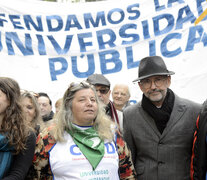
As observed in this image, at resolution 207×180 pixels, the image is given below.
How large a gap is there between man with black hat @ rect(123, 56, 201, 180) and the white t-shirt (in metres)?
0.45

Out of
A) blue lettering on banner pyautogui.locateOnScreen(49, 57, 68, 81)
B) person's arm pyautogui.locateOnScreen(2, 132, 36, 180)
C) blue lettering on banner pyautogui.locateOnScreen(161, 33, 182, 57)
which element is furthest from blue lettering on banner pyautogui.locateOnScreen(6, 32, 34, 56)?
person's arm pyautogui.locateOnScreen(2, 132, 36, 180)

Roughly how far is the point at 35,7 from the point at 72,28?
2.23 feet

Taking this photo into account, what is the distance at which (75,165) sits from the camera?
257cm

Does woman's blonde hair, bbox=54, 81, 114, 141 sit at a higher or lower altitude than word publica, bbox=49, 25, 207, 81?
lower

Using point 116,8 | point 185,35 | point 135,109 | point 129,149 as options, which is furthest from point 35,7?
point 129,149

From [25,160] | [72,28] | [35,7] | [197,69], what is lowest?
[25,160]

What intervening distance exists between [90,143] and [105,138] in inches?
6.1

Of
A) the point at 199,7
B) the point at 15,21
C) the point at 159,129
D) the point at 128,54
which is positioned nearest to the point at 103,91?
the point at 159,129

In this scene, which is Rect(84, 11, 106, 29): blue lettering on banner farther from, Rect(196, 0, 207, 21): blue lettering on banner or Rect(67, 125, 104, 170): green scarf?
Rect(67, 125, 104, 170): green scarf

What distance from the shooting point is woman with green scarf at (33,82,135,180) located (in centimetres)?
258

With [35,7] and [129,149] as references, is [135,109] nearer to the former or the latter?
[129,149]

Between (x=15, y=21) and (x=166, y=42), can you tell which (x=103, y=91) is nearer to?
(x=166, y=42)

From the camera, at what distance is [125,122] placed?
3275mm

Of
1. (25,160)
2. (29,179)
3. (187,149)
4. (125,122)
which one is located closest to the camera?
(25,160)
